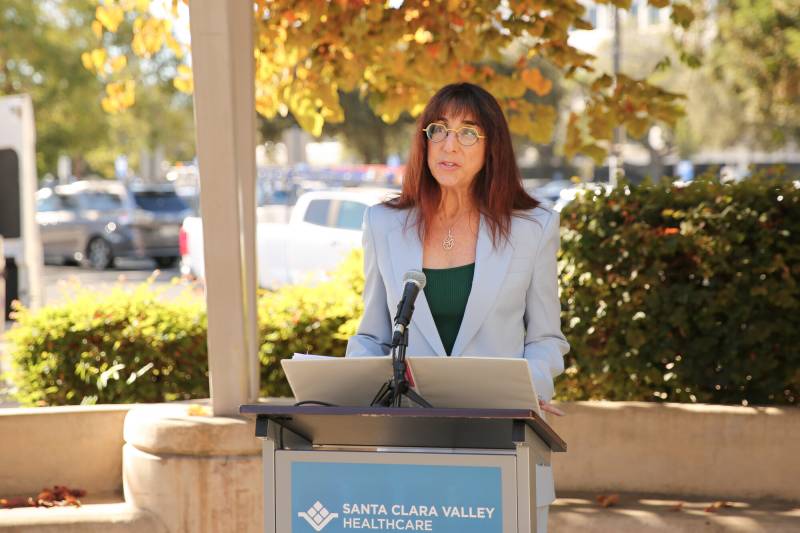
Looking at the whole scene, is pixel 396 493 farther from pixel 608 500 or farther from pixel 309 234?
pixel 309 234

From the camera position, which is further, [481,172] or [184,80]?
[184,80]

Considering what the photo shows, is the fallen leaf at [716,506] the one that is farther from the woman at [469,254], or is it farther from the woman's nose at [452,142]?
the woman's nose at [452,142]

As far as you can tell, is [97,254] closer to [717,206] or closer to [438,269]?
[717,206]

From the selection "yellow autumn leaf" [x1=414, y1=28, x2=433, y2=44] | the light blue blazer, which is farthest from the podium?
"yellow autumn leaf" [x1=414, y1=28, x2=433, y2=44]

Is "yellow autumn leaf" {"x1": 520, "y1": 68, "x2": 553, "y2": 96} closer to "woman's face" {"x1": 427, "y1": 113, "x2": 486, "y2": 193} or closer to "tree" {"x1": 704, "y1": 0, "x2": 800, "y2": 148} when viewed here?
"woman's face" {"x1": 427, "y1": 113, "x2": 486, "y2": 193}

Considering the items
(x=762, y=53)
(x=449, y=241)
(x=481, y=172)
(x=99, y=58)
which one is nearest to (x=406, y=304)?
(x=449, y=241)

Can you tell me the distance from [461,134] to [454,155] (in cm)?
7

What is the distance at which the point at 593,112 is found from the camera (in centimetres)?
807

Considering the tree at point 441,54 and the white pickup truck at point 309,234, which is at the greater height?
the tree at point 441,54

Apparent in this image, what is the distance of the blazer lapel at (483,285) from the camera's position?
3707 mm

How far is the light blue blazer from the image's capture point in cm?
371

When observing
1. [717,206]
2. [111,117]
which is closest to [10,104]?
[717,206]

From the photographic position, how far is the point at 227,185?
6.12 meters

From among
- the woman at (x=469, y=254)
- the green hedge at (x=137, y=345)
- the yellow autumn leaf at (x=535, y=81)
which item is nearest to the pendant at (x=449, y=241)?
the woman at (x=469, y=254)
